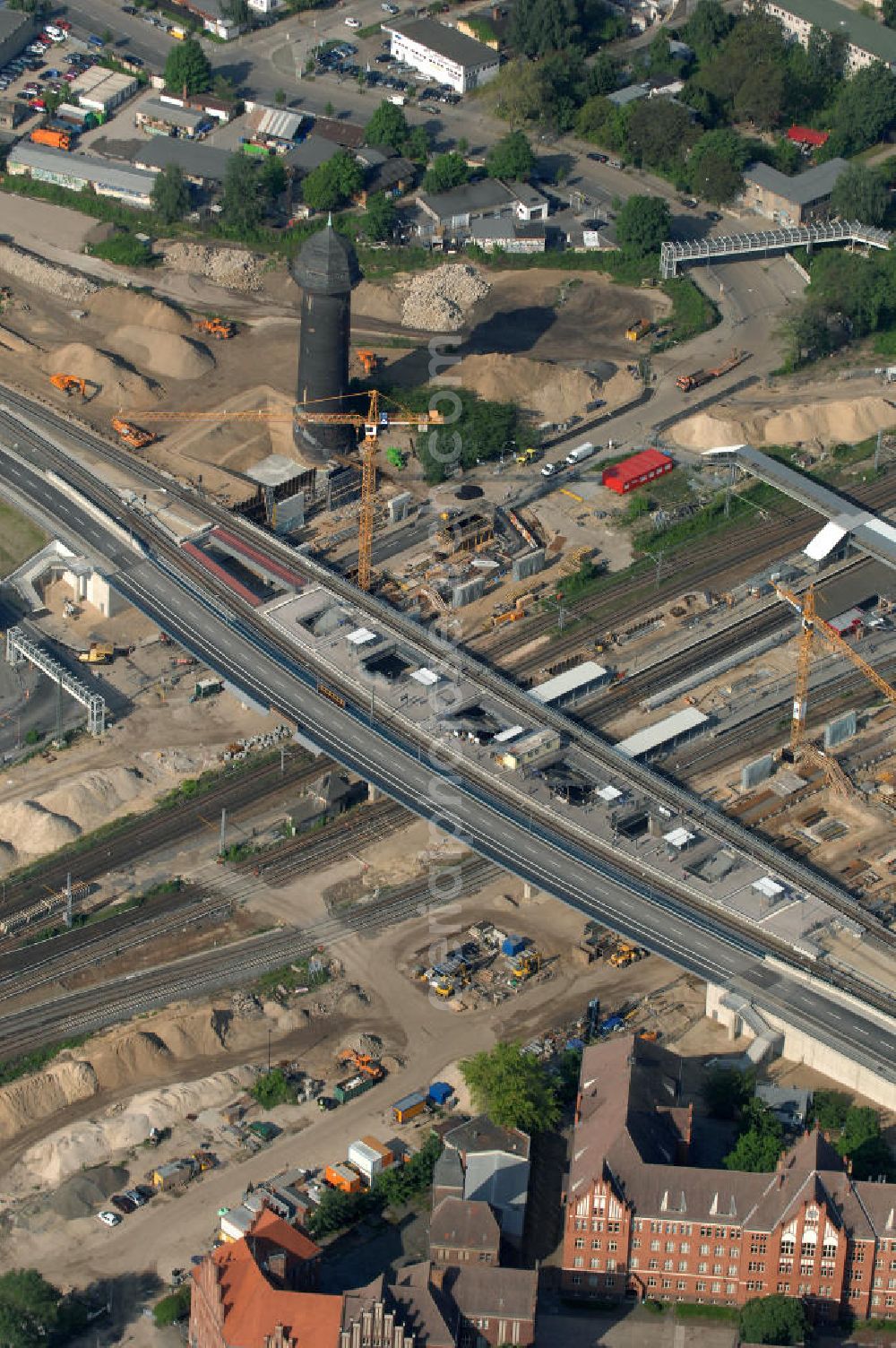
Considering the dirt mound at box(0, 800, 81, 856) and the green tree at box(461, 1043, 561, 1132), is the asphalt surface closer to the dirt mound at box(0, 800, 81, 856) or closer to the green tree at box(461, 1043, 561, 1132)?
the green tree at box(461, 1043, 561, 1132)

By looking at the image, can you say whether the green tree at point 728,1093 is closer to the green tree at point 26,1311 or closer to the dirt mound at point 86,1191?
the dirt mound at point 86,1191

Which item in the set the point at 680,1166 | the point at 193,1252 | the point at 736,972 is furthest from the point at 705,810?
the point at 193,1252

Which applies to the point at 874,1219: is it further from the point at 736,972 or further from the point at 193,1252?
the point at 193,1252

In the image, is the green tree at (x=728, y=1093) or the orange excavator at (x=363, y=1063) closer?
the green tree at (x=728, y=1093)

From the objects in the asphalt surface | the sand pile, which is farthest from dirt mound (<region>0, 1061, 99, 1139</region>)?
the asphalt surface

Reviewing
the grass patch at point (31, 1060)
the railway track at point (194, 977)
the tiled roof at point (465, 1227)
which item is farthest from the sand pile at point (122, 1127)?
the tiled roof at point (465, 1227)

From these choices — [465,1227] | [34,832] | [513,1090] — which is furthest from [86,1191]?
[34,832]

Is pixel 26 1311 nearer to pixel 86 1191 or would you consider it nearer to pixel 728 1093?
pixel 86 1191
